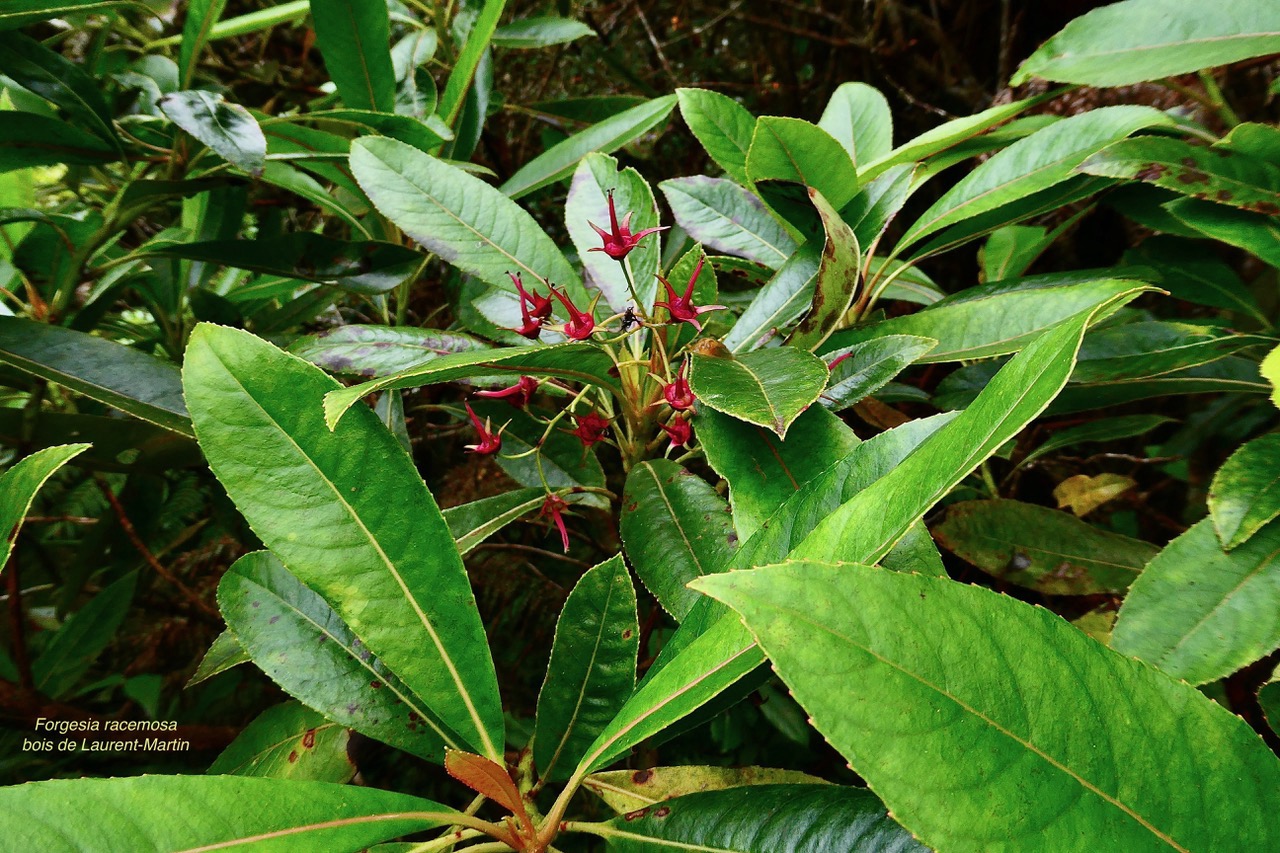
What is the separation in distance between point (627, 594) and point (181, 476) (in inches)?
42.3

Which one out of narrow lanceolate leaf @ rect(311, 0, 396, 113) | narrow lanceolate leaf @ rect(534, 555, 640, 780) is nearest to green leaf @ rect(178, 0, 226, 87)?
narrow lanceolate leaf @ rect(311, 0, 396, 113)

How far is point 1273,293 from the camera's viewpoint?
1104mm

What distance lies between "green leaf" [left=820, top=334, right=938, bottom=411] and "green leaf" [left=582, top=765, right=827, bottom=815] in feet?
0.90

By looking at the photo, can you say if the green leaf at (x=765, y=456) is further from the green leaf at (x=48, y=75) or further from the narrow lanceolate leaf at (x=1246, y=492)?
the green leaf at (x=48, y=75)

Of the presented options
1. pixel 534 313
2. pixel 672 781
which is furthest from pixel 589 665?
pixel 534 313

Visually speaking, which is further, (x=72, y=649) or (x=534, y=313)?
(x=72, y=649)

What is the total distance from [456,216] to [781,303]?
0.33 m

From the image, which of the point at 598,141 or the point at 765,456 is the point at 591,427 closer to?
the point at 765,456

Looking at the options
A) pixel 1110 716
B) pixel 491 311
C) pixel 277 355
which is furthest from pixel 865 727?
pixel 491 311

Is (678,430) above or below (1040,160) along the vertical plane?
below

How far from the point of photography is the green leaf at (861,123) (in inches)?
37.6

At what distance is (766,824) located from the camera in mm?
423

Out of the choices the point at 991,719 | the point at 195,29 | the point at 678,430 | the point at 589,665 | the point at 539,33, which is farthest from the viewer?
the point at 539,33

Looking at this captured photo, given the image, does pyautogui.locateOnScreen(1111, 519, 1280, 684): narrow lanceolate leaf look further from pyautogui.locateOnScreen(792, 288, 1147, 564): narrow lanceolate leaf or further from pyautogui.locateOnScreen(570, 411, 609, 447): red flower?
A: pyautogui.locateOnScreen(570, 411, 609, 447): red flower
